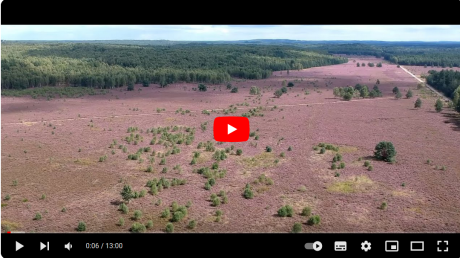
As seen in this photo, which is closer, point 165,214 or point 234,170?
point 165,214

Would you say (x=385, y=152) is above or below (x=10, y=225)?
above

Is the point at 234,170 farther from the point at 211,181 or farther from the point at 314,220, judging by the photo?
the point at 314,220

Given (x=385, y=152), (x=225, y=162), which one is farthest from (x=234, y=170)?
(x=385, y=152)

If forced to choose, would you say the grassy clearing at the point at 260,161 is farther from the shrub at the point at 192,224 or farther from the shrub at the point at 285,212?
the shrub at the point at 192,224

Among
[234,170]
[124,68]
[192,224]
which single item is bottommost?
[234,170]

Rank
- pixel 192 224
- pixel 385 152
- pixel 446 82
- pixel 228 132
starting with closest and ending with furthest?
pixel 228 132
pixel 192 224
pixel 385 152
pixel 446 82

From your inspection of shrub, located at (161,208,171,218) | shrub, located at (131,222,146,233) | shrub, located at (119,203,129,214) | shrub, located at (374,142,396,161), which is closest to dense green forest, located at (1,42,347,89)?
shrub, located at (119,203,129,214)
